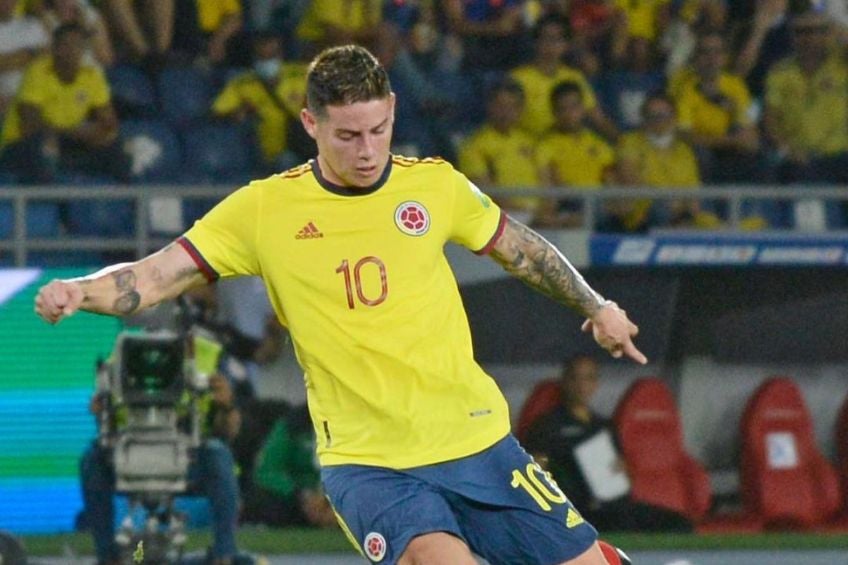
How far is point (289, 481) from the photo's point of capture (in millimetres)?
11672

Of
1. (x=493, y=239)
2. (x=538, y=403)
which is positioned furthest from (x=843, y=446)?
(x=493, y=239)

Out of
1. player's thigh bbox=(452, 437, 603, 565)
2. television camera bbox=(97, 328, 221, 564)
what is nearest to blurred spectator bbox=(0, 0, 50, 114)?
television camera bbox=(97, 328, 221, 564)

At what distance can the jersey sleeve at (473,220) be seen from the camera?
19.7 feet

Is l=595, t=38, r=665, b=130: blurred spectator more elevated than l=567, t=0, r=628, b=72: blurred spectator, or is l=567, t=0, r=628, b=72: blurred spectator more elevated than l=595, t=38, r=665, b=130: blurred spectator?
l=567, t=0, r=628, b=72: blurred spectator

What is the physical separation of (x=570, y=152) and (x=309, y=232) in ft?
24.6

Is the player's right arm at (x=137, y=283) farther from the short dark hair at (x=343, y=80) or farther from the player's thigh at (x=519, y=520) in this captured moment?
the player's thigh at (x=519, y=520)

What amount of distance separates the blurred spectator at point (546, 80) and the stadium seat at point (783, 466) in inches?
88.7

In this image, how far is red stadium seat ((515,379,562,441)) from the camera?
1209 cm

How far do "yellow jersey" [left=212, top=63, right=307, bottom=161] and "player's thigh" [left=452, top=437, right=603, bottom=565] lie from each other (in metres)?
7.13

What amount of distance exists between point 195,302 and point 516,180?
2.50 meters

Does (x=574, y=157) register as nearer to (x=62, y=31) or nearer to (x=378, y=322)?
(x=62, y=31)

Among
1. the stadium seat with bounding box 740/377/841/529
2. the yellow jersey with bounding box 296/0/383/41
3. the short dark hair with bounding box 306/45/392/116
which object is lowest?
the stadium seat with bounding box 740/377/841/529

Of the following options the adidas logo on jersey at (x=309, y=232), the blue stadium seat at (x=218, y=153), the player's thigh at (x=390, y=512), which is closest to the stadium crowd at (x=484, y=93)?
the blue stadium seat at (x=218, y=153)

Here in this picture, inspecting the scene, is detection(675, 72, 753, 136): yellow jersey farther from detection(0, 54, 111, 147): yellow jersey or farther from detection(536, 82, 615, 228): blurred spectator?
detection(0, 54, 111, 147): yellow jersey
